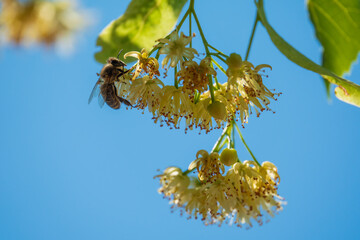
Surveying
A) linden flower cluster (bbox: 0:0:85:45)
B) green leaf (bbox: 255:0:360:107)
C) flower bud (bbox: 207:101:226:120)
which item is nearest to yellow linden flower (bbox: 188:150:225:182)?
flower bud (bbox: 207:101:226:120)

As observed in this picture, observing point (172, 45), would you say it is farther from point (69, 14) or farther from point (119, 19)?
point (69, 14)

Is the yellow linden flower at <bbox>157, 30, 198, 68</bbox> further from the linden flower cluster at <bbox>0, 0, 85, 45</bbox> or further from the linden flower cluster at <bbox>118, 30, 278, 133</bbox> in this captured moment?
the linden flower cluster at <bbox>0, 0, 85, 45</bbox>

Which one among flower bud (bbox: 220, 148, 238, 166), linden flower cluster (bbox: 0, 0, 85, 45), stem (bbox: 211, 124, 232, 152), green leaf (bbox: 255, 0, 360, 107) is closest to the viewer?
green leaf (bbox: 255, 0, 360, 107)

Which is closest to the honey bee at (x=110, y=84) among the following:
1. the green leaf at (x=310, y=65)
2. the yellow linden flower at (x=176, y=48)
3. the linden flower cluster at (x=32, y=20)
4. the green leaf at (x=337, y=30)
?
the yellow linden flower at (x=176, y=48)

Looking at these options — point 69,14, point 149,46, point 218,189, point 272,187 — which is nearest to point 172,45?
point 149,46

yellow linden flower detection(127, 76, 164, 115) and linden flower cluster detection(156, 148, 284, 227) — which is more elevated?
yellow linden flower detection(127, 76, 164, 115)

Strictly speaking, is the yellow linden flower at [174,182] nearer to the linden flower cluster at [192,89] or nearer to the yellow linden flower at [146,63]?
the linden flower cluster at [192,89]
